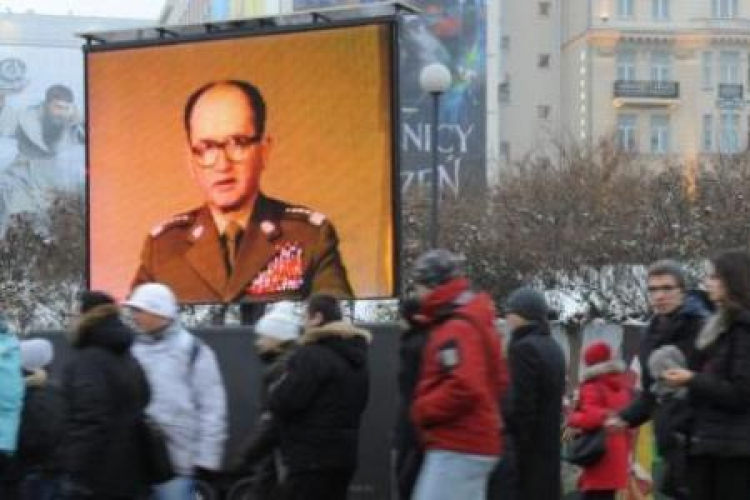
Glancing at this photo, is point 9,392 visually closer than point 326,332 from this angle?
No

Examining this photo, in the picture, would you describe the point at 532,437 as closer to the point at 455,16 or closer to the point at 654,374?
the point at 654,374

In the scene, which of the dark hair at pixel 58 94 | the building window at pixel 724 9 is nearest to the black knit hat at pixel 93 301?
the building window at pixel 724 9

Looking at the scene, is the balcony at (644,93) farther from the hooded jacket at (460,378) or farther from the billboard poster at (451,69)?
the hooded jacket at (460,378)

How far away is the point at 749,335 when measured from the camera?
7.29 m

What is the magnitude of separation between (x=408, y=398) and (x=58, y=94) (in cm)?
10823

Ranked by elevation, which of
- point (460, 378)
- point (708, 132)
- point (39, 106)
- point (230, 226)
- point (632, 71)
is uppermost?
point (39, 106)

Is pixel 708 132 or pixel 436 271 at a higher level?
pixel 708 132

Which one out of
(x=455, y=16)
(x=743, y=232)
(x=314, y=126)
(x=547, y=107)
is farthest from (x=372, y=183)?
(x=547, y=107)

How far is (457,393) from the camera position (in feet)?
22.7

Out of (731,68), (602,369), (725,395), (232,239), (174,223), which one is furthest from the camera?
(731,68)

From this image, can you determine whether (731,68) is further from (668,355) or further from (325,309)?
(668,355)

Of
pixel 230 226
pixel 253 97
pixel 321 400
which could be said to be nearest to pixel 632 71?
pixel 253 97

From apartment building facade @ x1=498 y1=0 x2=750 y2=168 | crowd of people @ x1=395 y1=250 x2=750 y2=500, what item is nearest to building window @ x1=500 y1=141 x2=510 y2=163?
apartment building facade @ x1=498 y1=0 x2=750 y2=168

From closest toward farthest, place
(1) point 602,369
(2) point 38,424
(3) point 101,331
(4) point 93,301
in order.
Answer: (3) point 101,331, (4) point 93,301, (2) point 38,424, (1) point 602,369
